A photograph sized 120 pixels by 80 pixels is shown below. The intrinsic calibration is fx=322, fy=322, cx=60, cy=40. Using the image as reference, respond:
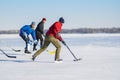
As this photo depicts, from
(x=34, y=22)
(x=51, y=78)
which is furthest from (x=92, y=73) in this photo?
(x=34, y=22)

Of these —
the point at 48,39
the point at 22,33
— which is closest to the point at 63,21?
the point at 48,39

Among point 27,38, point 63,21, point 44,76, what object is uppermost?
point 63,21

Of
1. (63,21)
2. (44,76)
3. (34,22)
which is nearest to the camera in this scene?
(44,76)

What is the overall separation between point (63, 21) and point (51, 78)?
2894 millimetres

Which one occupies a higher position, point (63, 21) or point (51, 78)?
point (63, 21)

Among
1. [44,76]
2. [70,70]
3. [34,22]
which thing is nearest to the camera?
[44,76]

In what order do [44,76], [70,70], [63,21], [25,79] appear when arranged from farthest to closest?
[63,21], [70,70], [44,76], [25,79]

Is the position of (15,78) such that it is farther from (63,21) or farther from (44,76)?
(63,21)

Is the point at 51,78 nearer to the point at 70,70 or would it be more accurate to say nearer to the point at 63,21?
the point at 70,70

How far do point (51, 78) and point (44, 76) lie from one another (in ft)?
1.00

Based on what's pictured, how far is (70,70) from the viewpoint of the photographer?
7098mm

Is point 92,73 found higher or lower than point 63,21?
lower

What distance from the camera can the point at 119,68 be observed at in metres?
7.23

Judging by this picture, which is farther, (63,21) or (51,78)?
(63,21)
